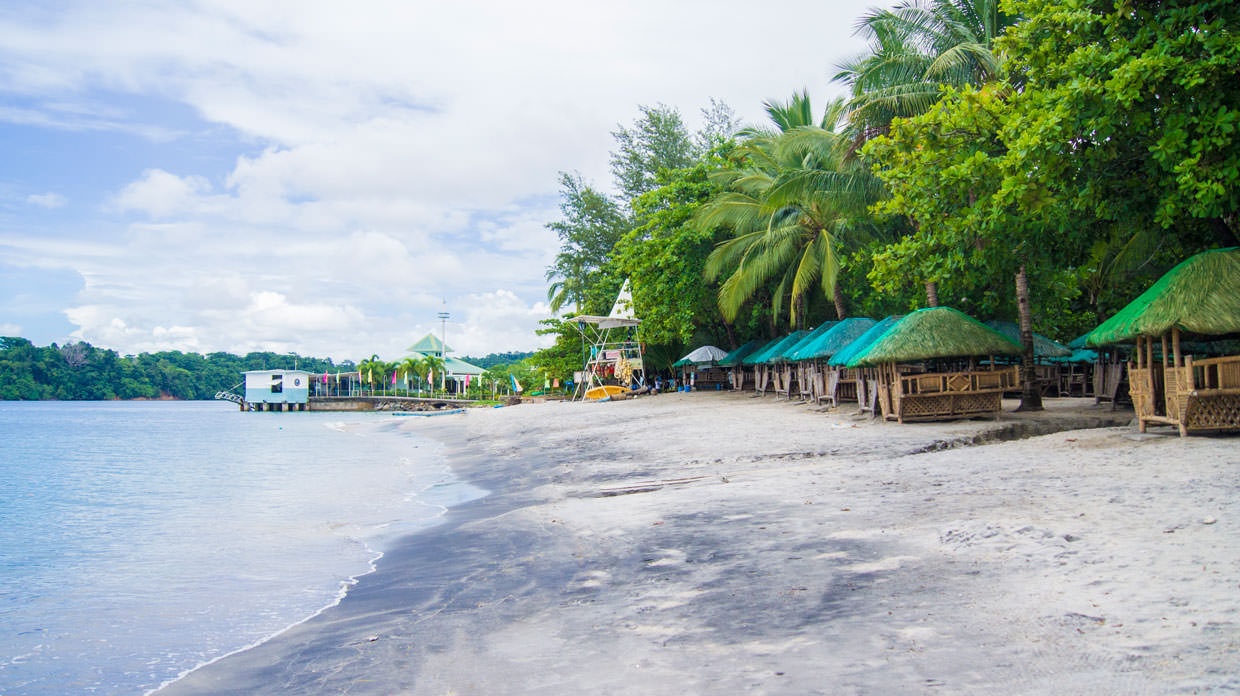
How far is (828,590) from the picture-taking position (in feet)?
14.6

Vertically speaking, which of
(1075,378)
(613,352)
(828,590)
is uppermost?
(613,352)

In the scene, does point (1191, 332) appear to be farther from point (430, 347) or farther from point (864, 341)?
point (430, 347)

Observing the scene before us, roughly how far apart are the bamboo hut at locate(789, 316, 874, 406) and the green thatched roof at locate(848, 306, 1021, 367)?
14.1ft

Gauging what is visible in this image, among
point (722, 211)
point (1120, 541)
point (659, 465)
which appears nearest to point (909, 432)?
A: point (659, 465)

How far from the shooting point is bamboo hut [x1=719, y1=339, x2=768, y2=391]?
29969 mm

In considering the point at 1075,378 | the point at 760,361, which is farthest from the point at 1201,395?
the point at 1075,378

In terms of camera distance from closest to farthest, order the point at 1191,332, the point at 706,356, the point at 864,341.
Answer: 1. the point at 1191,332
2. the point at 864,341
3. the point at 706,356

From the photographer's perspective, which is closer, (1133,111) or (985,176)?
(1133,111)

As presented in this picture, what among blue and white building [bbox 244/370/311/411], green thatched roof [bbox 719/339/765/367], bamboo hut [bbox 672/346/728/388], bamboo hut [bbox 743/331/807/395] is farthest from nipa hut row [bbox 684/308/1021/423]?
blue and white building [bbox 244/370/311/411]

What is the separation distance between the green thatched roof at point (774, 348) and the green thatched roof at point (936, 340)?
9.80 metres

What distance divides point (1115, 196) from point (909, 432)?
440 cm

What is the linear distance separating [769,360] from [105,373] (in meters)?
103

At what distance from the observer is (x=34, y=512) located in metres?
12.2

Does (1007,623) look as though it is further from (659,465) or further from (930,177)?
(930,177)
